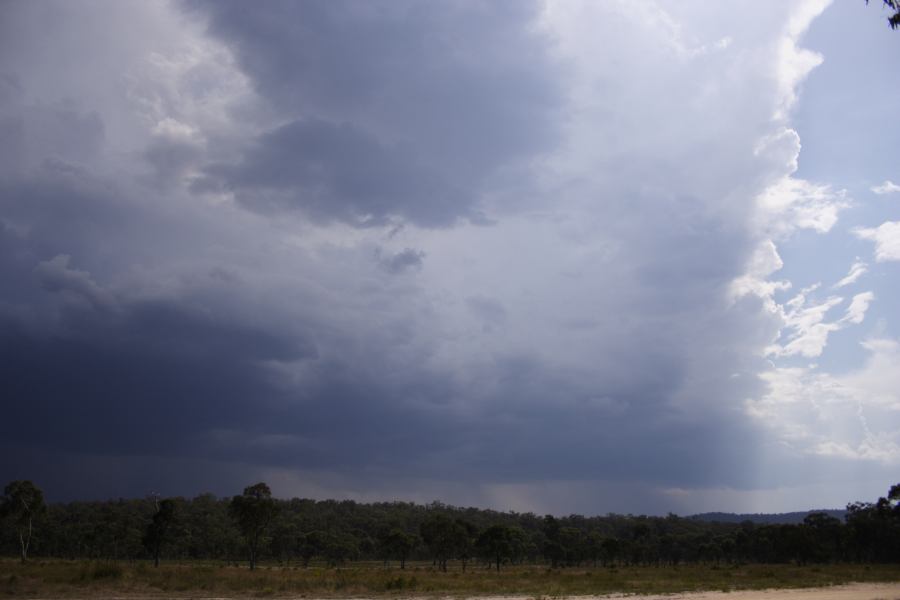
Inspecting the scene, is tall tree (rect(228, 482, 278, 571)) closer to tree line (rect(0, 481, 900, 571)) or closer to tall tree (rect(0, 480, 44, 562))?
tree line (rect(0, 481, 900, 571))

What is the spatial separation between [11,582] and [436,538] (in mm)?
79155

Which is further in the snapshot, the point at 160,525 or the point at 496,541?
the point at 496,541

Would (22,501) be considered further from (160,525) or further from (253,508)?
(253,508)

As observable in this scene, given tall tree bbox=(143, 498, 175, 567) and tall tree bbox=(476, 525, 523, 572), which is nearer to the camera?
tall tree bbox=(143, 498, 175, 567)

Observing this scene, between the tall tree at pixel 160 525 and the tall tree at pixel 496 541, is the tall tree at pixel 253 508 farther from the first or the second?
the tall tree at pixel 496 541

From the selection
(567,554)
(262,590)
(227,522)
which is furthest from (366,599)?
(227,522)

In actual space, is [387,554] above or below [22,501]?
below

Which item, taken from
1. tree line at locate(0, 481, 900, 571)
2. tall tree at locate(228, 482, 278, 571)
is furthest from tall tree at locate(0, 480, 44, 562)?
tall tree at locate(228, 482, 278, 571)

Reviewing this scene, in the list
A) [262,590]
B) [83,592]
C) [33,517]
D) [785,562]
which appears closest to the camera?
[83,592]

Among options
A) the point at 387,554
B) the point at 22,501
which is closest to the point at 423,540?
the point at 387,554

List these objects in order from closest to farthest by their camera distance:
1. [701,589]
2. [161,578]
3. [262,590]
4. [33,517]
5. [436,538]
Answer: [262,590] → [161,578] → [701,589] → [33,517] → [436,538]

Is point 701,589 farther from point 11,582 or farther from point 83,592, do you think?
point 11,582

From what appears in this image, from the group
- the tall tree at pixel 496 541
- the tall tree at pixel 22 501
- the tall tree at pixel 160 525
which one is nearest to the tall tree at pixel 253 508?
the tall tree at pixel 160 525

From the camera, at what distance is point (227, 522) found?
180 metres
